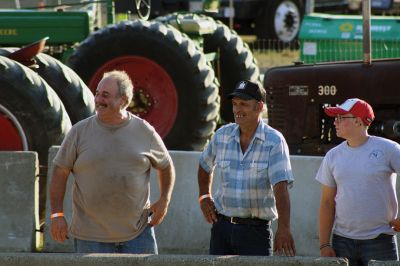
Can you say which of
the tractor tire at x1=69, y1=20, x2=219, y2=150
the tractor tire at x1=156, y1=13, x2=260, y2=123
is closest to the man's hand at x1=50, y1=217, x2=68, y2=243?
the tractor tire at x1=69, y1=20, x2=219, y2=150

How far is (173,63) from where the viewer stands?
1183 centimetres

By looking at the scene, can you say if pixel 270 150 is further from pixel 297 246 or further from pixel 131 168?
pixel 297 246

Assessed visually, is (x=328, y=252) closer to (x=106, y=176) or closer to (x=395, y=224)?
(x=395, y=224)

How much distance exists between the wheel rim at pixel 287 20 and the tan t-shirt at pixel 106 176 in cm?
1989

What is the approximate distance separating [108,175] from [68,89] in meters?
4.22

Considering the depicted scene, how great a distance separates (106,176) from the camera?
19.5ft

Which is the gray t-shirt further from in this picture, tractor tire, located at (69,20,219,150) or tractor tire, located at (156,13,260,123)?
tractor tire, located at (156,13,260,123)

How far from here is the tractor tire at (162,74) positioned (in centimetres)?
1180

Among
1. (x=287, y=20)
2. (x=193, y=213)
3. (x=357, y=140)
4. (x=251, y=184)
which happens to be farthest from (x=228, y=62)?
(x=287, y=20)

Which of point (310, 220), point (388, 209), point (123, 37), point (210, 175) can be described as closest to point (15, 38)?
point (123, 37)

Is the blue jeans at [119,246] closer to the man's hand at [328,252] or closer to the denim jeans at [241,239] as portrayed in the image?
the denim jeans at [241,239]

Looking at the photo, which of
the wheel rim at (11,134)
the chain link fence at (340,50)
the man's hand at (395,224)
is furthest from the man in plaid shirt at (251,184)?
the chain link fence at (340,50)

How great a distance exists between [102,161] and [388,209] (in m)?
1.56

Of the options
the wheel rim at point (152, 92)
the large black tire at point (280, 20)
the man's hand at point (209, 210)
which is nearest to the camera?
the man's hand at point (209, 210)
